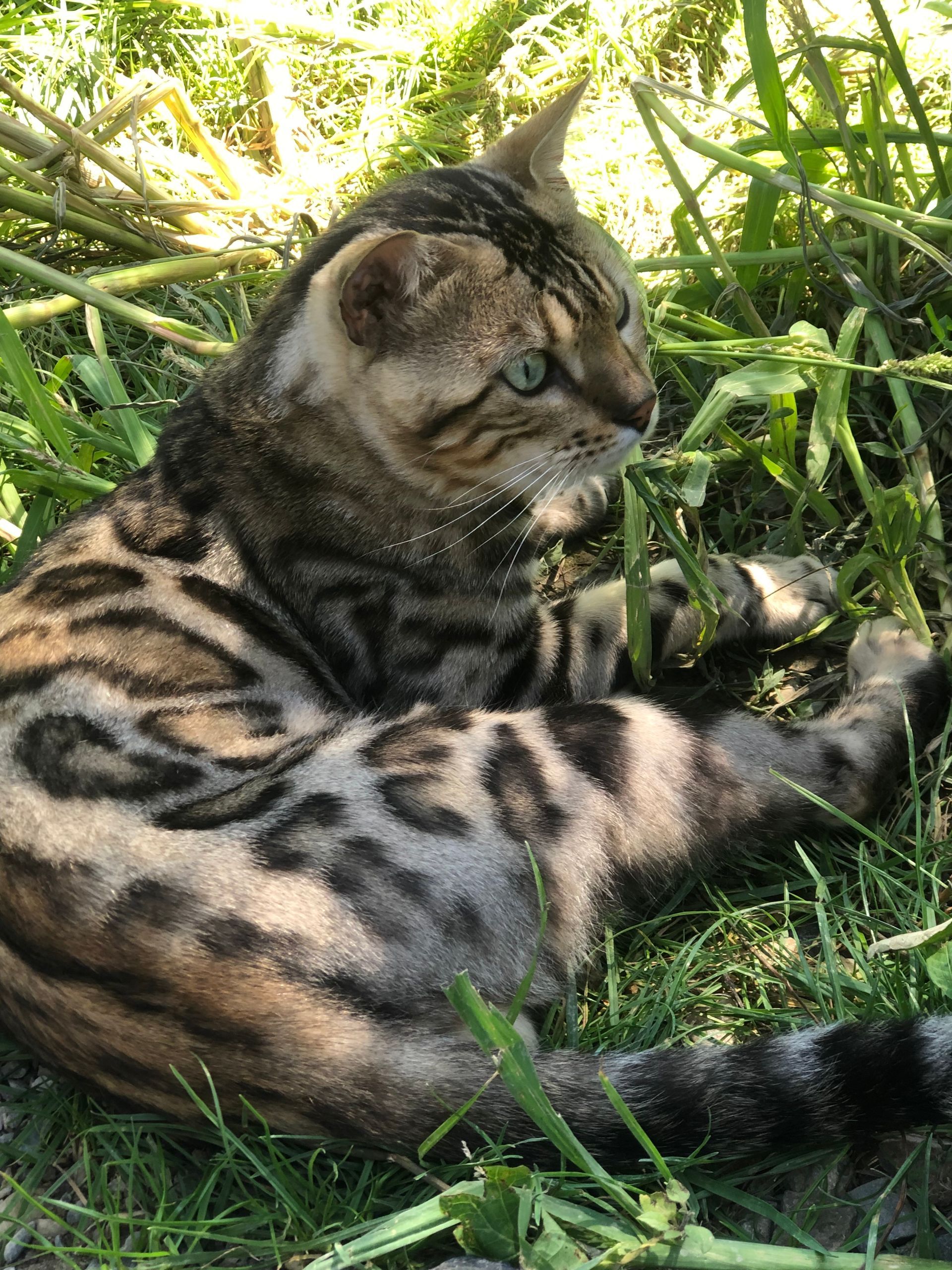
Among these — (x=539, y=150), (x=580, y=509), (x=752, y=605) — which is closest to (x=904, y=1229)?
(x=752, y=605)

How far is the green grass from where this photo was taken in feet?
7.18

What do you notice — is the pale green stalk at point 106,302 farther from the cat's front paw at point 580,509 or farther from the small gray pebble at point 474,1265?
the small gray pebble at point 474,1265

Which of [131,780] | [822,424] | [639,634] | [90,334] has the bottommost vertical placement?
[639,634]

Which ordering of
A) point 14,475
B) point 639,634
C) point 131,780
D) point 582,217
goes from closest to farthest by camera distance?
point 131,780, point 639,634, point 582,217, point 14,475

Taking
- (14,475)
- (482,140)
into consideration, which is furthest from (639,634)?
(482,140)

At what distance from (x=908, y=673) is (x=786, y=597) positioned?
457 millimetres

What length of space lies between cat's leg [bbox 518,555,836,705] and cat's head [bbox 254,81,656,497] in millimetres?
484

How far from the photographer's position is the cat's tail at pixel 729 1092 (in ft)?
6.57

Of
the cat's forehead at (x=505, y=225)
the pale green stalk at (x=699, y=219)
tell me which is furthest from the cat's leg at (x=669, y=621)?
the cat's forehead at (x=505, y=225)

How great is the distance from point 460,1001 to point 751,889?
112cm

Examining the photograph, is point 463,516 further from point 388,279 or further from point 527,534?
point 388,279

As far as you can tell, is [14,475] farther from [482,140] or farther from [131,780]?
[482,140]

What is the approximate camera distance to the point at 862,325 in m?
3.30

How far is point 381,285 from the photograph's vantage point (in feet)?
8.63
